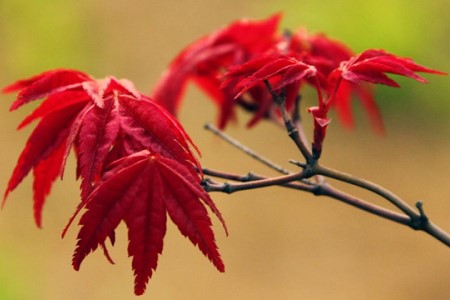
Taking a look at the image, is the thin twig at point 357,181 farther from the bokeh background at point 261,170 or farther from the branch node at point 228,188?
the bokeh background at point 261,170

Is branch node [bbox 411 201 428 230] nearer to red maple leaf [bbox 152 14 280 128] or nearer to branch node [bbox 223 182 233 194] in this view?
branch node [bbox 223 182 233 194]

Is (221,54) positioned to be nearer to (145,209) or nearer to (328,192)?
(328,192)

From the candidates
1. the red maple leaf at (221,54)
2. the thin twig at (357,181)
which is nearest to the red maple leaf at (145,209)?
the thin twig at (357,181)

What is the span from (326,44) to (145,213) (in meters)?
0.55

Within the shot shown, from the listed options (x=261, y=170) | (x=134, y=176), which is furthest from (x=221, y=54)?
(x=261, y=170)

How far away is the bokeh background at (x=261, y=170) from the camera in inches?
91.7

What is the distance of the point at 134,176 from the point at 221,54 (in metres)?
0.44

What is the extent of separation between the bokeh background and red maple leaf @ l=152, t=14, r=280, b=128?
147 centimetres

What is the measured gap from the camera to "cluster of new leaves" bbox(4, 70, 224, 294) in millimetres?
485

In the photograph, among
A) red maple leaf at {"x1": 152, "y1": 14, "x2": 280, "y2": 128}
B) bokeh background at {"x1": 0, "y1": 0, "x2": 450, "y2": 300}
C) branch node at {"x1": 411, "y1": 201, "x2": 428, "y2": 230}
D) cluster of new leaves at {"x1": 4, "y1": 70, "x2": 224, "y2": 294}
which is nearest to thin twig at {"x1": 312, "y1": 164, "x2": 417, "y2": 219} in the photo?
branch node at {"x1": 411, "y1": 201, "x2": 428, "y2": 230}

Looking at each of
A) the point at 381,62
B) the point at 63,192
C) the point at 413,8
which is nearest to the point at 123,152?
the point at 381,62

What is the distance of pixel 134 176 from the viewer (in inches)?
19.9

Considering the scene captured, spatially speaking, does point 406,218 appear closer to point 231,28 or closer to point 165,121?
point 165,121

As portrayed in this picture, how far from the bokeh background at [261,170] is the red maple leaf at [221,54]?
1.47m
